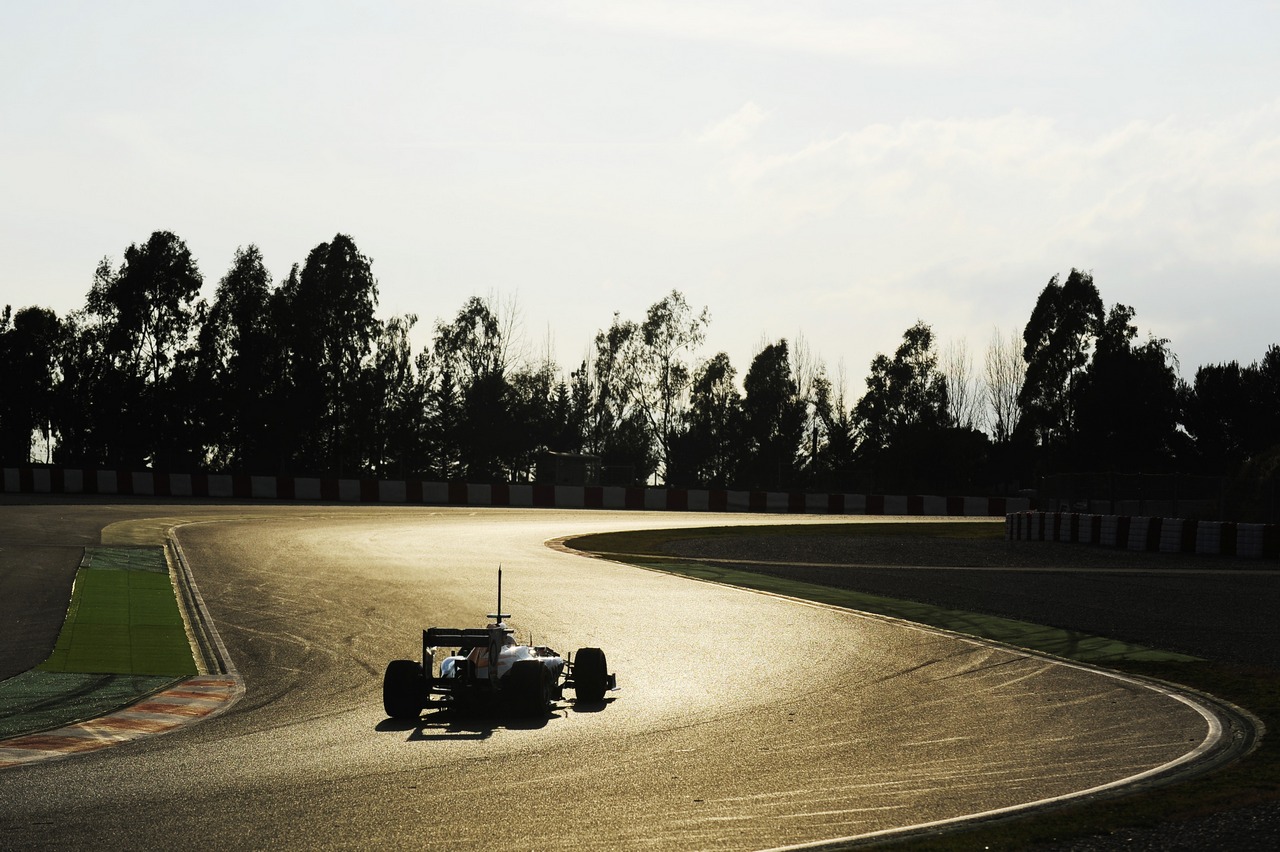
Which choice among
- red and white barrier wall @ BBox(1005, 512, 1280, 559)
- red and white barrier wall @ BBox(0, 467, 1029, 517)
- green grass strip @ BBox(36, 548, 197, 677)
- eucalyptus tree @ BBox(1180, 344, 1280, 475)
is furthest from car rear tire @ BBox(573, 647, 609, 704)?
eucalyptus tree @ BBox(1180, 344, 1280, 475)

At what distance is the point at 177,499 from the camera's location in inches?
1731

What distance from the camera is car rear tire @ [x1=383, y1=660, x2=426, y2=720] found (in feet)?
33.6

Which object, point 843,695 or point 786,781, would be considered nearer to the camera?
point 786,781

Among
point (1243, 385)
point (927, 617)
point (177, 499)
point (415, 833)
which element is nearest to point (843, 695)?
point (415, 833)

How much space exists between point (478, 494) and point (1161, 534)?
2993 cm

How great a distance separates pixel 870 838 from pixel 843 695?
4.81 metres

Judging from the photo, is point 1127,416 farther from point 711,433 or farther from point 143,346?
point 143,346

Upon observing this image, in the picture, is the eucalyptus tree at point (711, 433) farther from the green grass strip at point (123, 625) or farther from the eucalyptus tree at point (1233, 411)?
the green grass strip at point (123, 625)

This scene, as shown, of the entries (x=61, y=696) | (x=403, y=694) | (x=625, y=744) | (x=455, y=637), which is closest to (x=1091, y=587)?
(x=455, y=637)

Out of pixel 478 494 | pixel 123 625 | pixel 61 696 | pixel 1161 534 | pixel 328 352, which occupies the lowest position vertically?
pixel 61 696

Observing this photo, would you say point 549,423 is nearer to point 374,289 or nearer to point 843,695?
point 374,289

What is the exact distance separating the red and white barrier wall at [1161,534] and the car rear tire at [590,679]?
22830 millimetres

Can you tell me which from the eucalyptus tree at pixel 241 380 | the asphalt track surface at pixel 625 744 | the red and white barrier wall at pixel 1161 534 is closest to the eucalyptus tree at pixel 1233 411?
the red and white barrier wall at pixel 1161 534

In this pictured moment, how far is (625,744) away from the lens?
30.7 ft
